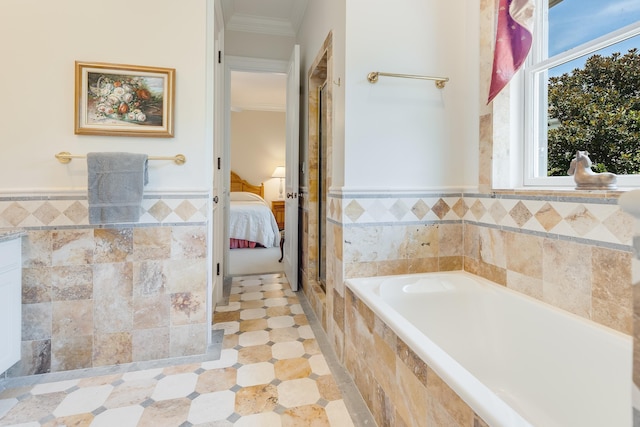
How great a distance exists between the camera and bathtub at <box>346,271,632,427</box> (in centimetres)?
96

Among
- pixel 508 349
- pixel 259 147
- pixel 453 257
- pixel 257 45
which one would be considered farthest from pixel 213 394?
Answer: pixel 259 147

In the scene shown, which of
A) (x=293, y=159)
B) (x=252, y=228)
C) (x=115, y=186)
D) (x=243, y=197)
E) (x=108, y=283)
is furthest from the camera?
(x=243, y=197)

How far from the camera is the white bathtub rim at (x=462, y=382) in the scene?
0.67 meters

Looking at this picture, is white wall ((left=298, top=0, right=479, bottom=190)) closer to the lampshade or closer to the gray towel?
the gray towel

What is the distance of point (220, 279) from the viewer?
2760mm

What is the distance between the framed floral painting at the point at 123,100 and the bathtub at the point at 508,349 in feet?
4.74

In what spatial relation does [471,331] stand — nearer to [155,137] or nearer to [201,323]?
[201,323]

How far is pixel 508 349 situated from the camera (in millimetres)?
1413

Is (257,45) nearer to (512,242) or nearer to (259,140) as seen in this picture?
(512,242)

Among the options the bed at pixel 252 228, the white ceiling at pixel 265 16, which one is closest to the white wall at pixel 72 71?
the white ceiling at pixel 265 16

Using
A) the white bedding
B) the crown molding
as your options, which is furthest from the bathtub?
the white bedding

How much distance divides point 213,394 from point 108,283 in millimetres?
860

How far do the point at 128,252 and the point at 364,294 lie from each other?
1.35m

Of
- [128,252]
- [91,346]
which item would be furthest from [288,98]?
[91,346]
